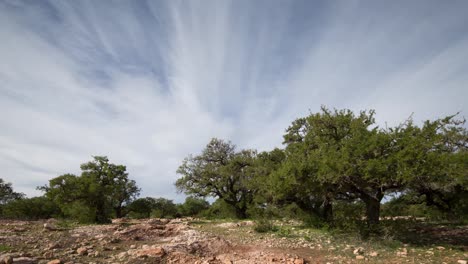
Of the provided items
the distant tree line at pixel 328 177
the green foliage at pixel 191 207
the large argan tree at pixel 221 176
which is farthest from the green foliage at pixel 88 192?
the green foliage at pixel 191 207

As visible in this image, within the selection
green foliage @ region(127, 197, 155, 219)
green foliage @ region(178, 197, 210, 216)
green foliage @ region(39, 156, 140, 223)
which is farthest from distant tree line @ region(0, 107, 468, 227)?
green foliage @ region(178, 197, 210, 216)

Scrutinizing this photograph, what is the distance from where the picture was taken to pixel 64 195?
2142 centimetres

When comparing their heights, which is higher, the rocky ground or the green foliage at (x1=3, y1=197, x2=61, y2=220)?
the green foliage at (x1=3, y1=197, x2=61, y2=220)

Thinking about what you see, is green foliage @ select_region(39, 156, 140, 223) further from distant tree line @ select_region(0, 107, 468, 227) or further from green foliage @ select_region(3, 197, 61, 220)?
green foliage @ select_region(3, 197, 61, 220)

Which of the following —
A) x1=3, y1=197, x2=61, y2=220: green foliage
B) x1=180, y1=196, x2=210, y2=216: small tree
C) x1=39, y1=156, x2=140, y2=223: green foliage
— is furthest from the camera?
x1=180, y1=196, x2=210, y2=216: small tree

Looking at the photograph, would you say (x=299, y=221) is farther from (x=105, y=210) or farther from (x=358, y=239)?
(x=105, y=210)

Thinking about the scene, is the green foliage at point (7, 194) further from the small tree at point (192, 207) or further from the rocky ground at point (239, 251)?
the rocky ground at point (239, 251)

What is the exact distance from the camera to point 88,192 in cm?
2109

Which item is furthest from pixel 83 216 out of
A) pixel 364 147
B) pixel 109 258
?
pixel 364 147

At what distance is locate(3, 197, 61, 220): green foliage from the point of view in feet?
113

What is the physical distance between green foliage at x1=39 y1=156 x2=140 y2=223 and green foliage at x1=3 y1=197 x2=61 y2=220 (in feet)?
52.9

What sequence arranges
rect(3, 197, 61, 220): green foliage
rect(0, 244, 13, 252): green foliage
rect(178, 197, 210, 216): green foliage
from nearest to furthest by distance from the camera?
1. rect(0, 244, 13, 252): green foliage
2. rect(3, 197, 61, 220): green foliage
3. rect(178, 197, 210, 216): green foliage

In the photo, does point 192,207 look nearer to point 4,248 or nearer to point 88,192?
point 88,192

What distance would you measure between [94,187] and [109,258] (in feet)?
48.6
